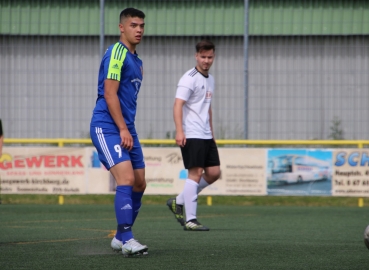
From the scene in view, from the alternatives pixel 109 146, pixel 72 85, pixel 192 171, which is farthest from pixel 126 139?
pixel 72 85

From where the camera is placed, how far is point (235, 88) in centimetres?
1565

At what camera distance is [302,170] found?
14000 mm

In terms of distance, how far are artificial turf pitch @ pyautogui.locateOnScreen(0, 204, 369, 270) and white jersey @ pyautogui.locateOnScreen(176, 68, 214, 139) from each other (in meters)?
1.09

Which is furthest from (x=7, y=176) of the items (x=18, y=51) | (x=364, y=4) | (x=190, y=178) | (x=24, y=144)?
(x=364, y=4)

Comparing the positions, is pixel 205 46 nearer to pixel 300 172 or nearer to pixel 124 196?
pixel 124 196

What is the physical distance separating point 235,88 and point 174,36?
57.1 inches

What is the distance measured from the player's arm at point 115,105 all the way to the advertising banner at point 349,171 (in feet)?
25.4

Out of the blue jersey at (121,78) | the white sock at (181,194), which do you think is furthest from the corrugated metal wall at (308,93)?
the blue jersey at (121,78)

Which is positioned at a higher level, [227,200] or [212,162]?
[212,162]

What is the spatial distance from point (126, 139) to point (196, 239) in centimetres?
190

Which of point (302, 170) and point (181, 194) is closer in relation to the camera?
point (181, 194)

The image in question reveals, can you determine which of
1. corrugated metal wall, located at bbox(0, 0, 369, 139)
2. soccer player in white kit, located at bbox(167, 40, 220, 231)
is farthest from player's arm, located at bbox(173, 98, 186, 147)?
corrugated metal wall, located at bbox(0, 0, 369, 139)

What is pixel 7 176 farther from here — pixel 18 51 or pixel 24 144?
pixel 18 51

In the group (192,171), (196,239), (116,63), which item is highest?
(116,63)
